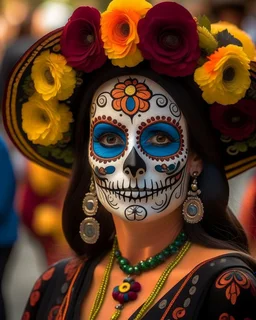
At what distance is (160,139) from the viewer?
155 inches

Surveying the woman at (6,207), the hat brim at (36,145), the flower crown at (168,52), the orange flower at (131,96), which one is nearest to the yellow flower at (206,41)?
the flower crown at (168,52)

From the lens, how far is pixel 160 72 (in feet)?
12.7

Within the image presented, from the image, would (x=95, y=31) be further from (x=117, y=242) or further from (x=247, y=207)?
(x=247, y=207)

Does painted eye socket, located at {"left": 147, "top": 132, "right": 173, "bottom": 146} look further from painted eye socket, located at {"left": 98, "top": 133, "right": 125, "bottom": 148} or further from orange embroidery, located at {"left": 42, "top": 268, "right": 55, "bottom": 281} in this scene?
orange embroidery, located at {"left": 42, "top": 268, "right": 55, "bottom": 281}

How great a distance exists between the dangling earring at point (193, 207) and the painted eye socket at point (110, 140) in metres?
0.30

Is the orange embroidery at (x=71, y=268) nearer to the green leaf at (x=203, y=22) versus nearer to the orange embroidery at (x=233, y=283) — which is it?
the orange embroidery at (x=233, y=283)

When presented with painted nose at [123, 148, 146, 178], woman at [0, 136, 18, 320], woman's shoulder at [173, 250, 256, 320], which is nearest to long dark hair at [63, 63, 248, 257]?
woman's shoulder at [173, 250, 256, 320]

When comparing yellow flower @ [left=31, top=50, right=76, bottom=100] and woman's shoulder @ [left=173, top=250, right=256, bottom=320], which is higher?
yellow flower @ [left=31, top=50, right=76, bottom=100]

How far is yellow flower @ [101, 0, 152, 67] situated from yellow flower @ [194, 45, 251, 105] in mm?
230

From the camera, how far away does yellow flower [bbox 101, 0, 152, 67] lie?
3.87 metres

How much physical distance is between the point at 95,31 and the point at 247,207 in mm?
1257

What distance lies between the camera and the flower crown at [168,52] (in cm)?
385

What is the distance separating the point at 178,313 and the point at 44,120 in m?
0.92

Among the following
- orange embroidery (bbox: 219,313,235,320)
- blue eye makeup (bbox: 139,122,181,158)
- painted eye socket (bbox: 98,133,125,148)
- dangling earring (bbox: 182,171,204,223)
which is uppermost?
blue eye makeup (bbox: 139,122,181,158)
